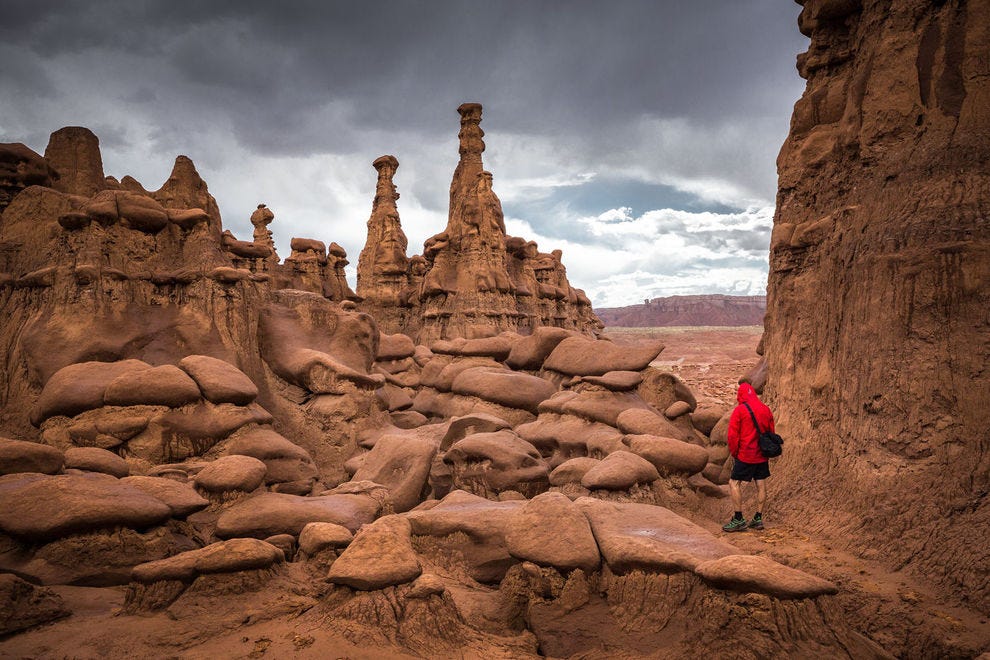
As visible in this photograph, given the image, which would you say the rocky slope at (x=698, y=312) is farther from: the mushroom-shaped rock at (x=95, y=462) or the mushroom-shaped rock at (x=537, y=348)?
the mushroom-shaped rock at (x=95, y=462)

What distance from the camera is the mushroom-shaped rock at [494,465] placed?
732 centimetres

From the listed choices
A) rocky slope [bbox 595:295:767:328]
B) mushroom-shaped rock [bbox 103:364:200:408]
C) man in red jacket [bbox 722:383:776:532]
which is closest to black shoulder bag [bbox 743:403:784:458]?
man in red jacket [bbox 722:383:776:532]

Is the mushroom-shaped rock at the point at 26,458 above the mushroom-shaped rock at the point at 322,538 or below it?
above

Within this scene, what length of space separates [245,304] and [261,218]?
25.7m

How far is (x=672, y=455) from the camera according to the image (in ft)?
23.6

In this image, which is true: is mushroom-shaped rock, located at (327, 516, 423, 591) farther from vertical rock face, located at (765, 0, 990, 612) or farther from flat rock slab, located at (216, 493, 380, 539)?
vertical rock face, located at (765, 0, 990, 612)

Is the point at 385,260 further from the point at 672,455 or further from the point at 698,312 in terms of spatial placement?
the point at 698,312

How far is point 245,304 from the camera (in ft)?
32.2

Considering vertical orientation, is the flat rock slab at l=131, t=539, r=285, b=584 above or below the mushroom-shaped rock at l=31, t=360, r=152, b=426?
below

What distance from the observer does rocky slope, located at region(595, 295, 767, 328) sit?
111 meters

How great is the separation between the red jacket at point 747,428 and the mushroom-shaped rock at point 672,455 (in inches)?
46.7

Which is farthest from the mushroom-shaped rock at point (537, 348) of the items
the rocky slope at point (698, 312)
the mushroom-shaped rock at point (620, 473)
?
the rocky slope at point (698, 312)

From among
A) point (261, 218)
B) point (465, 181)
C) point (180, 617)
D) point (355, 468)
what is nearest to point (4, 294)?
point (355, 468)

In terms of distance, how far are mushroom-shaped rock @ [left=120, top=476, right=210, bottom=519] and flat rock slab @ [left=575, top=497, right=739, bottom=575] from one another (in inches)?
158
